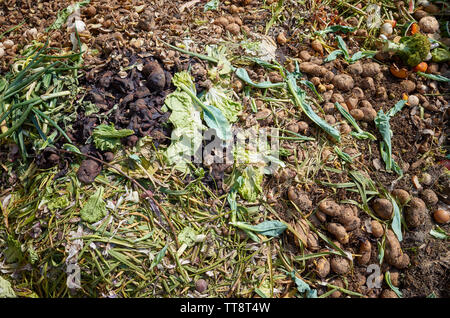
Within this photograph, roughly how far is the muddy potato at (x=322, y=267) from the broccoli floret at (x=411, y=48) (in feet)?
5.92

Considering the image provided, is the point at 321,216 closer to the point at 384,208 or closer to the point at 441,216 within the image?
the point at 384,208

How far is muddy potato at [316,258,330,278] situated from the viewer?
226cm

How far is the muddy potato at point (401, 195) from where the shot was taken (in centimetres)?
242

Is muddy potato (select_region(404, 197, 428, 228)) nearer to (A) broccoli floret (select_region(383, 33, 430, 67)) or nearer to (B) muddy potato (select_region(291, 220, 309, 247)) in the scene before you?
(B) muddy potato (select_region(291, 220, 309, 247))

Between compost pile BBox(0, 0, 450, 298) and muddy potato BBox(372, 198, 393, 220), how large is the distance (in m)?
0.04

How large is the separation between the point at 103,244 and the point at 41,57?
147cm

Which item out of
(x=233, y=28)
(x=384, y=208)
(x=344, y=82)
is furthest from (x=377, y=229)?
(x=233, y=28)

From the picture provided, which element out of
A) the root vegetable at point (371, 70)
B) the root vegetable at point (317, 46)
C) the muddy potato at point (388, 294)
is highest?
the root vegetable at point (317, 46)

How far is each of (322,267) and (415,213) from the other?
0.78m

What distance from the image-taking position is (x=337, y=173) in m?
2.47

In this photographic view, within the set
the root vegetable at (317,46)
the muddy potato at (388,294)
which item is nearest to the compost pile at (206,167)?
the muddy potato at (388,294)

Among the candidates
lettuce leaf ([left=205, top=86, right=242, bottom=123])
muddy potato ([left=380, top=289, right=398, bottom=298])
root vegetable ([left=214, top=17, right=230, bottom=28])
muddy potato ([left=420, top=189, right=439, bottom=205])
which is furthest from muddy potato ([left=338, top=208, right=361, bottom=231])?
root vegetable ([left=214, top=17, right=230, bottom=28])

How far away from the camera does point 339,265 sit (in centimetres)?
227

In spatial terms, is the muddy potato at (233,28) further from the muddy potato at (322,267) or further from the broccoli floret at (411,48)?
the muddy potato at (322,267)
